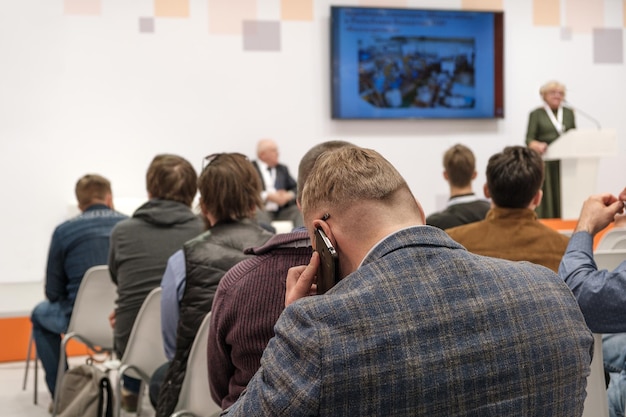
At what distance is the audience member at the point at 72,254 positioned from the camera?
4293mm

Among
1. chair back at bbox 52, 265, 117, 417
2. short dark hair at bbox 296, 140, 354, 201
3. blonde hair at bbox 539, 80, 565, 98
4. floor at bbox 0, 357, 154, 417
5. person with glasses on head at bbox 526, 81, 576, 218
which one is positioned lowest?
floor at bbox 0, 357, 154, 417

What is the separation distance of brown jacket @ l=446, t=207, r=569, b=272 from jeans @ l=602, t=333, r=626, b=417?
414mm

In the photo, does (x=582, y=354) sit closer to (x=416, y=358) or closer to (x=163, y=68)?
(x=416, y=358)

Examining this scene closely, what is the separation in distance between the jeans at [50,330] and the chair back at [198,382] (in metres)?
2.07

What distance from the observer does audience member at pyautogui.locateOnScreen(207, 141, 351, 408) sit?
2010 mm

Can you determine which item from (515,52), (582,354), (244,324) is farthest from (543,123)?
(582,354)

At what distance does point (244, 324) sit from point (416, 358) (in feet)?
3.20

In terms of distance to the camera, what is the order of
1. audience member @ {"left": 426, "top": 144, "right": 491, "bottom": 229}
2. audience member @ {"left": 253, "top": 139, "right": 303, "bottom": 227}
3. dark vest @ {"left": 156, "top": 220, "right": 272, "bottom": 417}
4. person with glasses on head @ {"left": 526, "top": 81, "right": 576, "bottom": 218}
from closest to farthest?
dark vest @ {"left": 156, "top": 220, "right": 272, "bottom": 417} < audience member @ {"left": 426, "top": 144, "right": 491, "bottom": 229} < audience member @ {"left": 253, "top": 139, "right": 303, "bottom": 227} < person with glasses on head @ {"left": 526, "top": 81, "right": 576, "bottom": 218}

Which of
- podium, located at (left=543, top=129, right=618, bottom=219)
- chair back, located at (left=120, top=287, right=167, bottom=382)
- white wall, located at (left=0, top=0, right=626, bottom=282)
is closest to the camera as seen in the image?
chair back, located at (left=120, top=287, right=167, bottom=382)

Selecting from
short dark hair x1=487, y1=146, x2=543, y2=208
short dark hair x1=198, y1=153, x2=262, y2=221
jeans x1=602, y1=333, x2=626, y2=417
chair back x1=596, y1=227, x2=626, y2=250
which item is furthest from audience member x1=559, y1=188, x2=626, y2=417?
short dark hair x1=198, y1=153, x2=262, y2=221

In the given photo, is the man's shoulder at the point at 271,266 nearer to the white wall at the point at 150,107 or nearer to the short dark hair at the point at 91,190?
the short dark hair at the point at 91,190

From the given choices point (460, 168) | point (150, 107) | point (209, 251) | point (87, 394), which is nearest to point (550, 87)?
point (150, 107)

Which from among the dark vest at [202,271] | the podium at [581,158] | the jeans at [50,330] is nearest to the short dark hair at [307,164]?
the dark vest at [202,271]

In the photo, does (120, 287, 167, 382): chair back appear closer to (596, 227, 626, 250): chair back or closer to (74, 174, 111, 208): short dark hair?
(74, 174, 111, 208): short dark hair
